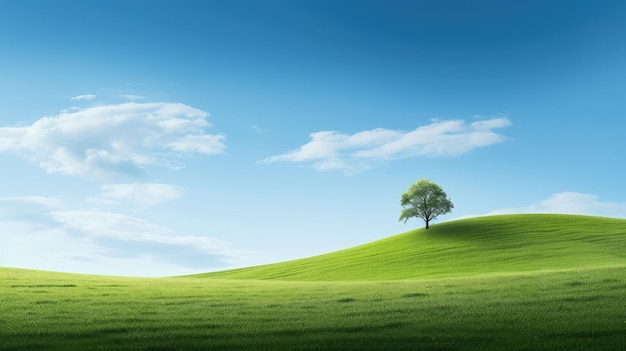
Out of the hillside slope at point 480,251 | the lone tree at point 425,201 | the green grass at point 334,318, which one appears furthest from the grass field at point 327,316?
the lone tree at point 425,201

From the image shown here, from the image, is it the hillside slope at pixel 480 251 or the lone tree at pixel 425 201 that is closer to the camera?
the hillside slope at pixel 480 251

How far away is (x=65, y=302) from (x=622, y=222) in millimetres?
72635

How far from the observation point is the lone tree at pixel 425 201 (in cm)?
7712

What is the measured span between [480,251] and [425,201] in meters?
18.3

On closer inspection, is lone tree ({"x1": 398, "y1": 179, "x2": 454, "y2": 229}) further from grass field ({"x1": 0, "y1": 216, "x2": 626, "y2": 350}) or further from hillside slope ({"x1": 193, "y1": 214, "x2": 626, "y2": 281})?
grass field ({"x1": 0, "y1": 216, "x2": 626, "y2": 350})

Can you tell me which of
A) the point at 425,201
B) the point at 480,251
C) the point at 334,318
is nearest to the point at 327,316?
the point at 334,318

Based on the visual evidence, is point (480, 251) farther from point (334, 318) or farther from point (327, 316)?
point (334, 318)

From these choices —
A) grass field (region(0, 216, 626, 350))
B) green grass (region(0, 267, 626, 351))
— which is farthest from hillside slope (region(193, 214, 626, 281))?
green grass (region(0, 267, 626, 351))

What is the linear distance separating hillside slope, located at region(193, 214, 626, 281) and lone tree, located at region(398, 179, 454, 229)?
103 inches

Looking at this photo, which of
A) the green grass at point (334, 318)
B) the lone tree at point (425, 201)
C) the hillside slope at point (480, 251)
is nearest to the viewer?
the green grass at point (334, 318)

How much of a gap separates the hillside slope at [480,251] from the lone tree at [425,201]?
2.61 meters

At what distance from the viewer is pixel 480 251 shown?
60.0 metres

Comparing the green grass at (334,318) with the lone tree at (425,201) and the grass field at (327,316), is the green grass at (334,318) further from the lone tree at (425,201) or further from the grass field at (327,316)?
the lone tree at (425,201)

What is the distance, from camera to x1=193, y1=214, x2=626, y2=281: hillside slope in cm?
5134
